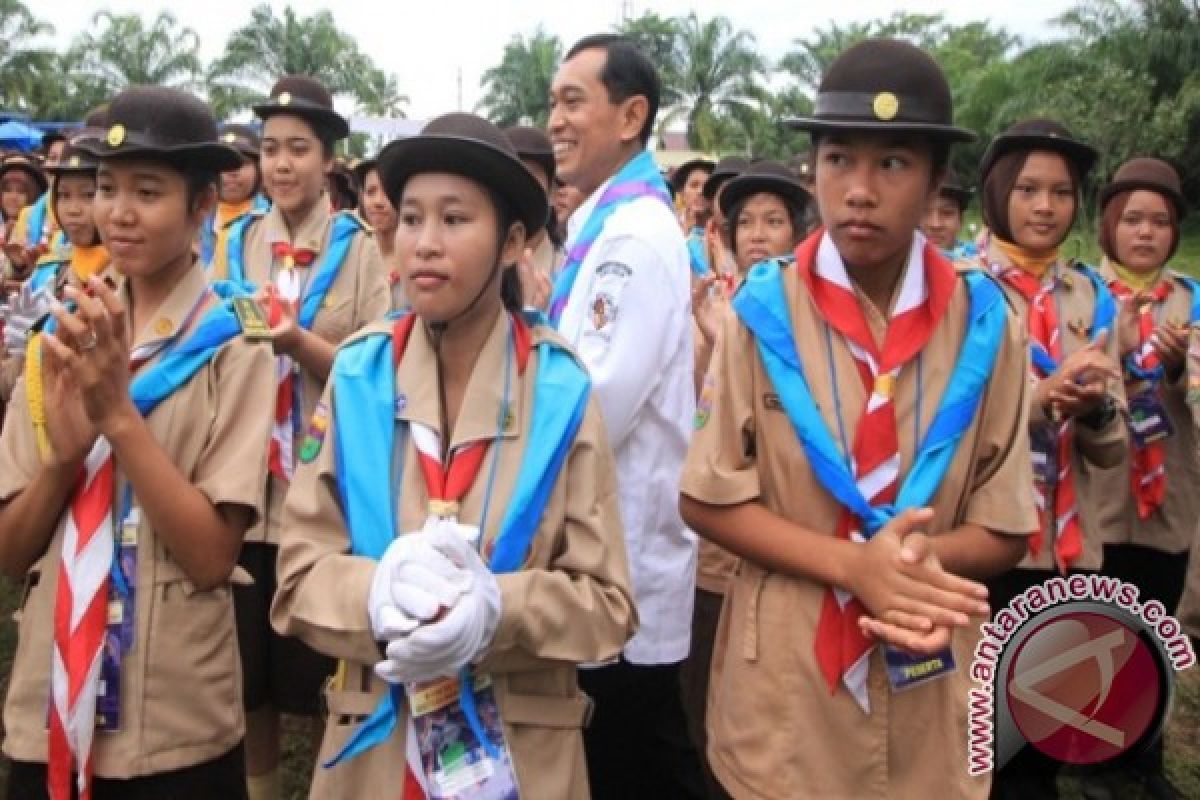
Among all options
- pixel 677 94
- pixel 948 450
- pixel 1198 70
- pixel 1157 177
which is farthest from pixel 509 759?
pixel 677 94

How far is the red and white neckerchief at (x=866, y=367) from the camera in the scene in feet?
7.16

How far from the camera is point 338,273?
4180 mm

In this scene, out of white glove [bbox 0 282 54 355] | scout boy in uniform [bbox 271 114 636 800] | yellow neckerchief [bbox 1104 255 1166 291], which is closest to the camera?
scout boy in uniform [bbox 271 114 636 800]

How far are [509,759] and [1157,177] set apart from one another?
12.2 feet

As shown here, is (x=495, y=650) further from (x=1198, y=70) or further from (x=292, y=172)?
(x=1198, y=70)

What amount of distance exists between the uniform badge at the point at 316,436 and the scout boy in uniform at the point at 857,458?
766mm

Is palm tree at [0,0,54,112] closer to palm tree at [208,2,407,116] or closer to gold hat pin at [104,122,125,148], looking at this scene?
palm tree at [208,2,407,116]

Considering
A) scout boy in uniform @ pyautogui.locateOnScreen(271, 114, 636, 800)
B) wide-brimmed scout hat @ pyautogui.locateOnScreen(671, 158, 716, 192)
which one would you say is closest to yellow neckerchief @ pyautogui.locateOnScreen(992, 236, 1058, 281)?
scout boy in uniform @ pyautogui.locateOnScreen(271, 114, 636, 800)

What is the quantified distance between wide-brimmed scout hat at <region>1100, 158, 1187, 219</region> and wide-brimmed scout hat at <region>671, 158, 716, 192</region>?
4.81 m

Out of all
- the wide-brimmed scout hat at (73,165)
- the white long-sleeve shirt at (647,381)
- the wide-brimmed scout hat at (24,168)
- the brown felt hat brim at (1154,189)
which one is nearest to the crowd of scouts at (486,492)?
the white long-sleeve shirt at (647,381)

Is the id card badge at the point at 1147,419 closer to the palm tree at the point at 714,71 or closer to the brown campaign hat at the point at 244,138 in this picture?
the brown campaign hat at the point at 244,138

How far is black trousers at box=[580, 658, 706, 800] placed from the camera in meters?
3.03

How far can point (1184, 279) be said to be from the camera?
4.64 meters

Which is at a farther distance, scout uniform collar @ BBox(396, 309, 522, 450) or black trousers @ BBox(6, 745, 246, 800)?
black trousers @ BBox(6, 745, 246, 800)
